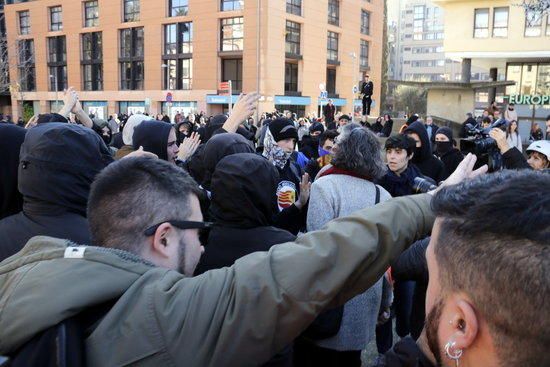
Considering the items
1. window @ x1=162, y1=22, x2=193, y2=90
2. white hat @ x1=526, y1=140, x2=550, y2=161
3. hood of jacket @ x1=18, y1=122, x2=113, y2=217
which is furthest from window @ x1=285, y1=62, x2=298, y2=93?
hood of jacket @ x1=18, y1=122, x2=113, y2=217

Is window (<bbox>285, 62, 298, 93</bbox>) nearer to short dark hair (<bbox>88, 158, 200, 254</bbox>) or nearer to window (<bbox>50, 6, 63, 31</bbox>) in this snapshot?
window (<bbox>50, 6, 63, 31</bbox>)

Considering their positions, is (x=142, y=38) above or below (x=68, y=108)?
above

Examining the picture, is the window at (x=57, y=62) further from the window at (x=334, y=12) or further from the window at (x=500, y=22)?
the window at (x=500, y=22)

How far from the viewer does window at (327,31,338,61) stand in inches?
1711

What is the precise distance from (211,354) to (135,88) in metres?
45.1

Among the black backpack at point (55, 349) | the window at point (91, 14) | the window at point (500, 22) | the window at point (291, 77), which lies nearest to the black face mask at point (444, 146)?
the black backpack at point (55, 349)

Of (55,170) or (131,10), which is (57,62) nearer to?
(131,10)

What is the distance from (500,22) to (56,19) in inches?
1658

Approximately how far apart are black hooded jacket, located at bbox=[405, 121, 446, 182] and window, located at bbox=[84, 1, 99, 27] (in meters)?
46.3

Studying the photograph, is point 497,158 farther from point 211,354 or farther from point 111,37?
point 111,37

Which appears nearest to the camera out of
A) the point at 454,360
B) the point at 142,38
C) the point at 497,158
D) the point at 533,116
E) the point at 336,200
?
the point at 454,360

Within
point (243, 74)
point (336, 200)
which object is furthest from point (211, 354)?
point (243, 74)

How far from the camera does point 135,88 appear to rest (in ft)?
143

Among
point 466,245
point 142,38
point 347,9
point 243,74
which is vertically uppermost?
point 347,9
